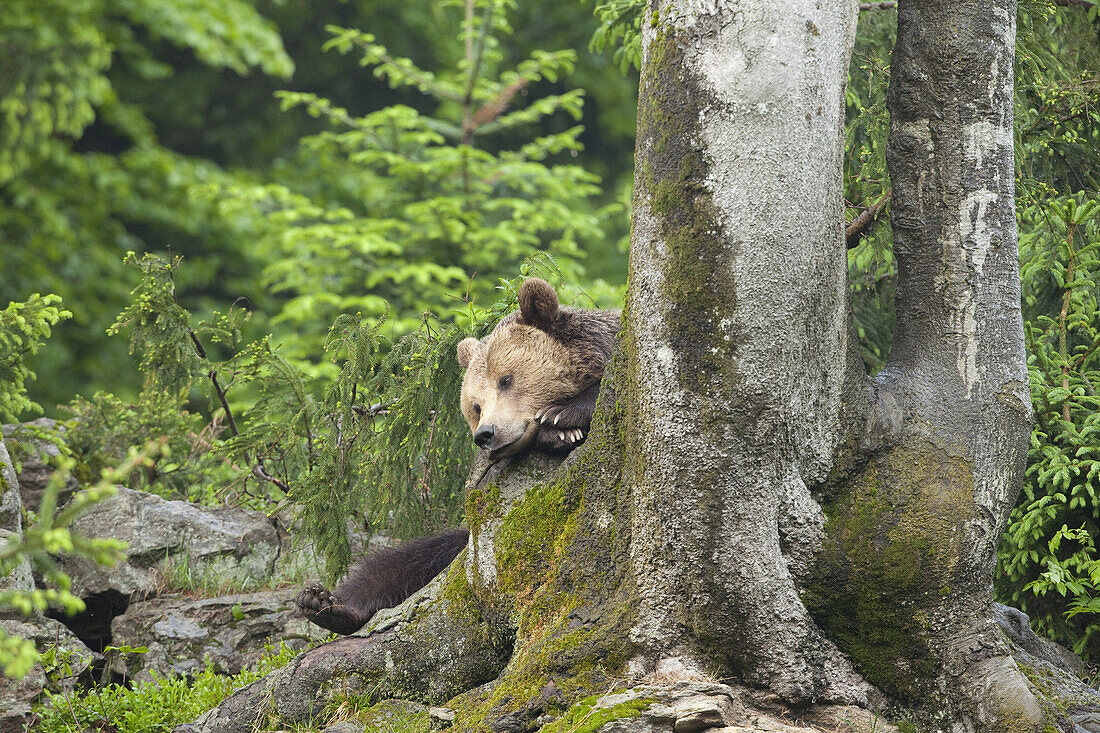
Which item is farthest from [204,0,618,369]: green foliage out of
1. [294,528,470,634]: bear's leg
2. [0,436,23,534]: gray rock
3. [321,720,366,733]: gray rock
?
[321,720,366,733]: gray rock

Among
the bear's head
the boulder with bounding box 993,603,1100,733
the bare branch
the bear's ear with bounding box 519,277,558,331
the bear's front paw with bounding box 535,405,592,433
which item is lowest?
the boulder with bounding box 993,603,1100,733

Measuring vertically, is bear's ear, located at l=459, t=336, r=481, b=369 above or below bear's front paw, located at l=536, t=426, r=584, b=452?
above

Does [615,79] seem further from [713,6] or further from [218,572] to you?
[713,6]

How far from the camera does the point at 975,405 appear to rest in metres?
3.05

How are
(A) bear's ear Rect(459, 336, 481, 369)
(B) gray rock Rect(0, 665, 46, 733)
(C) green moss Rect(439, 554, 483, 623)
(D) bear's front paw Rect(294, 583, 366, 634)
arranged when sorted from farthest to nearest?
(A) bear's ear Rect(459, 336, 481, 369)
(B) gray rock Rect(0, 665, 46, 733)
(D) bear's front paw Rect(294, 583, 366, 634)
(C) green moss Rect(439, 554, 483, 623)

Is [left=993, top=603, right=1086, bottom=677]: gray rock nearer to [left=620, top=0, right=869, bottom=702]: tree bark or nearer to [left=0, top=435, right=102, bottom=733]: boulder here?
[left=620, top=0, right=869, bottom=702]: tree bark

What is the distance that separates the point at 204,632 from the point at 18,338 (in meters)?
1.88

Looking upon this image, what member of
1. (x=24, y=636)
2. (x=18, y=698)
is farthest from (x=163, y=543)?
(x=18, y=698)

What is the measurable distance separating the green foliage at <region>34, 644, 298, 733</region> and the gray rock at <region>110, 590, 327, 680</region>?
19.7 inches

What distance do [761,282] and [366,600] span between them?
2441 mm

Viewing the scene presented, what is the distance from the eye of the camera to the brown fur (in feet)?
13.7

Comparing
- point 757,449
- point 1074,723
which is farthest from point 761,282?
point 1074,723

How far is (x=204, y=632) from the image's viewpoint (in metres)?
5.27

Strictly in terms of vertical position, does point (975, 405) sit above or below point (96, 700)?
above
